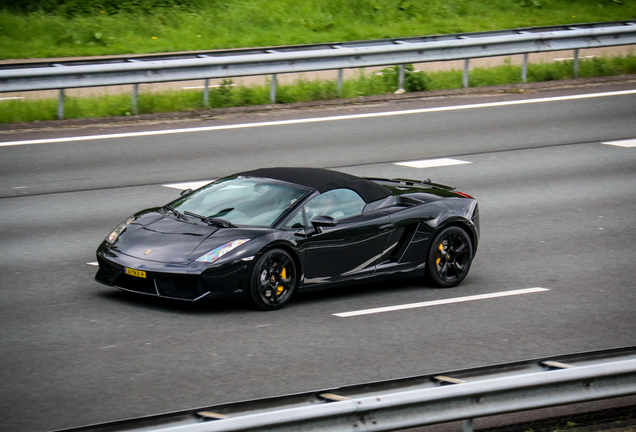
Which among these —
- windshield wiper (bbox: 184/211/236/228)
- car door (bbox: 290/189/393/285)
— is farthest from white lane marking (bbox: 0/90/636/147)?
car door (bbox: 290/189/393/285)

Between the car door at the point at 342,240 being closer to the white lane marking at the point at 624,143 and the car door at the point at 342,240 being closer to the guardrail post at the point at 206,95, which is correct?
the white lane marking at the point at 624,143

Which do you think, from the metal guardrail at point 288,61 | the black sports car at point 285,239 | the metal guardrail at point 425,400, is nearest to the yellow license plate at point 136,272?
the black sports car at point 285,239

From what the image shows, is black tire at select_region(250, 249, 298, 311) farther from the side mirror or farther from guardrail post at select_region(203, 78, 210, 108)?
guardrail post at select_region(203, 78, 210, 108)

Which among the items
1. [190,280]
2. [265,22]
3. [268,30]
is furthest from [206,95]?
[190,280]

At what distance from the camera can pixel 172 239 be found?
352 inches

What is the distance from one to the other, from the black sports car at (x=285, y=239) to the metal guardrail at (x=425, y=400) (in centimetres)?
329

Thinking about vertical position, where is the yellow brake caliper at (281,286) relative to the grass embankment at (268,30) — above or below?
below

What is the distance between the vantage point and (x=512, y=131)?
17.7 m

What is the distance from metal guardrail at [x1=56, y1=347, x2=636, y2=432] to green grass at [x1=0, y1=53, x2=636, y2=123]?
44.8ft

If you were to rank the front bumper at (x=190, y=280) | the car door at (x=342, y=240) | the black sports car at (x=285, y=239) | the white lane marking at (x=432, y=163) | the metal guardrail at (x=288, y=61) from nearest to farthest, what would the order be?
the front bumper at (x=190, y=280), the black sports car at (x=285, y=239), the car door at (x=342, y=240), the white lane marking at (x=432, y=163), the metal guardrail at (x=288, y=61)

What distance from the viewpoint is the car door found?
9195mm

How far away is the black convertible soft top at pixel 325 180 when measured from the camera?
9.66 metres

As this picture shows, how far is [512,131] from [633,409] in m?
11.4

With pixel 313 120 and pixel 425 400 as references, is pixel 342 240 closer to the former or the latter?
pixel 425 400
